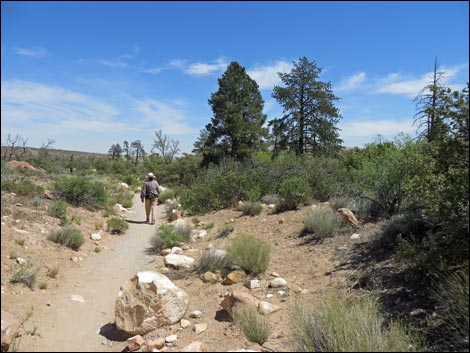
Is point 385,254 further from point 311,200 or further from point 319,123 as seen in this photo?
point 319,123

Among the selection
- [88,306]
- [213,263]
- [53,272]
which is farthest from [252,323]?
[53,272]

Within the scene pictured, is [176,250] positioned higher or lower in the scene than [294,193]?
lower

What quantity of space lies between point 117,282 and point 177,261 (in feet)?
5.51

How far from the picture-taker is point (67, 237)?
26.0ft

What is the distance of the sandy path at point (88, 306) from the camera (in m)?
3.53

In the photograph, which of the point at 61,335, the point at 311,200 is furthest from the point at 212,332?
the point at 311,200

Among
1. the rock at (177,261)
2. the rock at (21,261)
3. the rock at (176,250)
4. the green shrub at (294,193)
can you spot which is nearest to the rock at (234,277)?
the rock at (177,261)

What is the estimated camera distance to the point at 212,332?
16.1ft

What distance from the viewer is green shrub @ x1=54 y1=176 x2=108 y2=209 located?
11.9m

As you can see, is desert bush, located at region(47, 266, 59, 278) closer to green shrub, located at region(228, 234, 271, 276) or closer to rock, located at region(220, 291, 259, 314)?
rock, located at region(220, 291, 259, 314)

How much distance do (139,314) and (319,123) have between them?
900 inches

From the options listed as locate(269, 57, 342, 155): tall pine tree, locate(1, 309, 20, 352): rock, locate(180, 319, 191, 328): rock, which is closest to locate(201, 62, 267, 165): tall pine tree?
locate(269, 57, 342, 155): tall pine tree

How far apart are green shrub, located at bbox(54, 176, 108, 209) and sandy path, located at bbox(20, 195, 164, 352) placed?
351 centimetres

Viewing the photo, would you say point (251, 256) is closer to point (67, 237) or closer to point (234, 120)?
point (67, 237)
